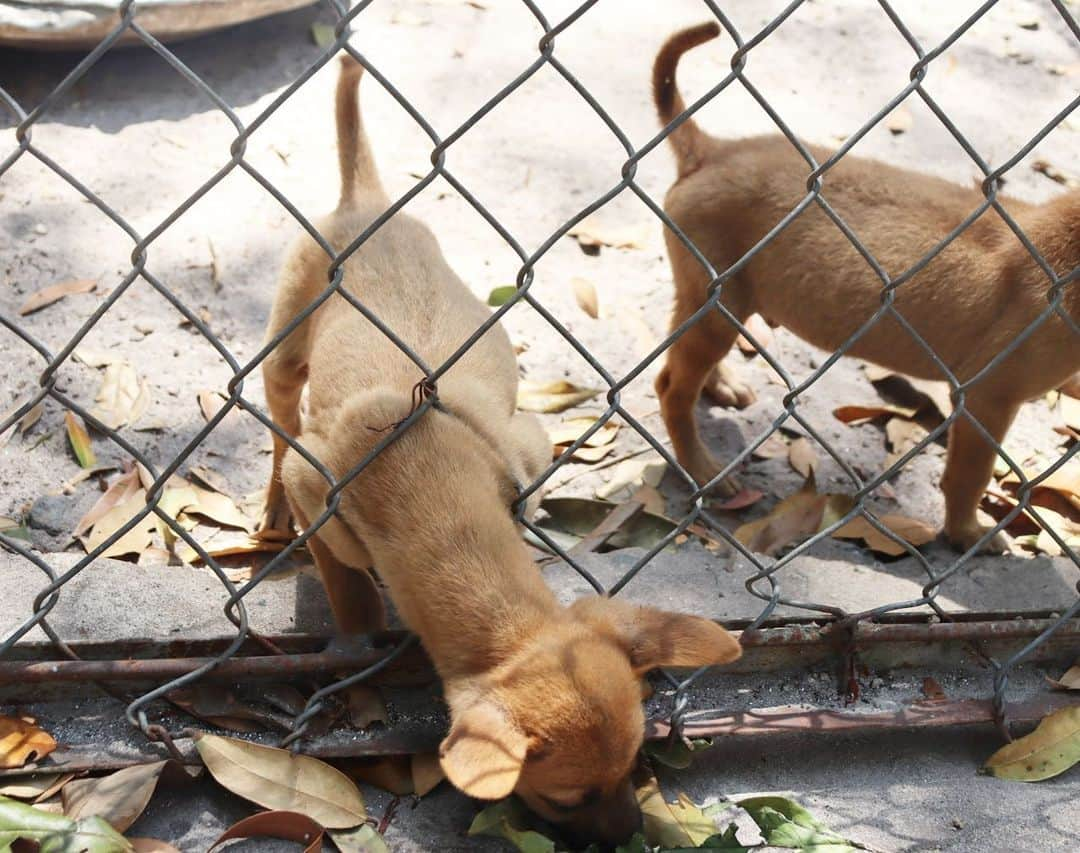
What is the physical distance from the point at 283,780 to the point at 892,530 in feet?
6.90

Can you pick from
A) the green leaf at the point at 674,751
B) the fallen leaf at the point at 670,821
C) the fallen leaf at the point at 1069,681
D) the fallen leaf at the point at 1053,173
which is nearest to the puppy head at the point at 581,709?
the fallen leaf at the point at 670,821

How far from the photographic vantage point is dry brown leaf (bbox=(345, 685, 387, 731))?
2480 mm

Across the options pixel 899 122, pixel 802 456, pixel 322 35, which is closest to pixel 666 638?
pixel 802 456

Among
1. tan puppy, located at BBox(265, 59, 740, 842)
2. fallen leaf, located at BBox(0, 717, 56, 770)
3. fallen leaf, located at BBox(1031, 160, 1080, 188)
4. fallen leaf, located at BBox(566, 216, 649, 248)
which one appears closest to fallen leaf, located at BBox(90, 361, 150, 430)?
tan puppy, located at BBox(265, 59, 740, 842)

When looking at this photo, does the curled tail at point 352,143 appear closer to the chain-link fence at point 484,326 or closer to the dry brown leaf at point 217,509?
the chain-link fence at point 484,326

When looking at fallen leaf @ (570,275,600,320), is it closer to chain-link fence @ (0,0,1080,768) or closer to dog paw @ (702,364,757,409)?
dog paw @ (702,364,757,409)

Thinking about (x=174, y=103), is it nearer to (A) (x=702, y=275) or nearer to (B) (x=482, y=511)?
(A) (x=702, y=275)

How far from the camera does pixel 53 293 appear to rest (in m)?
4.09

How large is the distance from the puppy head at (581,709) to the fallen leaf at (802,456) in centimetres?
172

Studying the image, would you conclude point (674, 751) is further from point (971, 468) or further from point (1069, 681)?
point (971, 468)

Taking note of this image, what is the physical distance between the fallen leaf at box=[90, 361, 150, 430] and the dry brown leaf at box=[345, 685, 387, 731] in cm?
158

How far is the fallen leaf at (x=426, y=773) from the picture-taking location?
238 cm

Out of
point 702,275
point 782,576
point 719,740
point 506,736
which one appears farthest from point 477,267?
point 506,736

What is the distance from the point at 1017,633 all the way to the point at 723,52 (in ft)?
13.5
